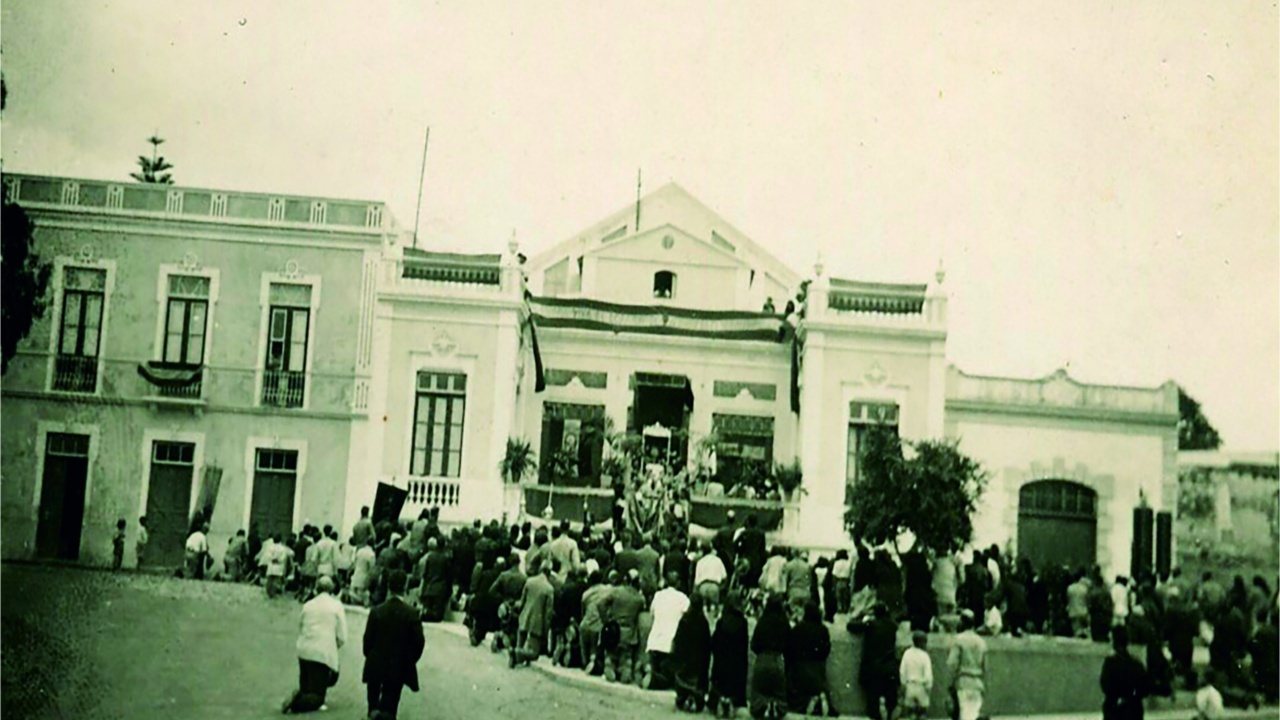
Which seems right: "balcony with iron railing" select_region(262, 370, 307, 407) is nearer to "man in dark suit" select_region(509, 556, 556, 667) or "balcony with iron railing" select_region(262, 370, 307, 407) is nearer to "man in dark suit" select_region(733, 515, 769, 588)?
"man in dark suit" select_region(509, 556, 556, 667)

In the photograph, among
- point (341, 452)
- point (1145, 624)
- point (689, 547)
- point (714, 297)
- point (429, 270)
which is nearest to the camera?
point (1145, 624)

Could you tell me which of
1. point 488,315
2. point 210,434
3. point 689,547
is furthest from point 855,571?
point 210,434

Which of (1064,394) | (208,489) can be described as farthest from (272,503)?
(1064,394)

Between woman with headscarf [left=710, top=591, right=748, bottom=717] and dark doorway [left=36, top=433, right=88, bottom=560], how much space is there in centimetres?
524

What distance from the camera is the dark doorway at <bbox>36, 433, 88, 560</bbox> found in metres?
11.1

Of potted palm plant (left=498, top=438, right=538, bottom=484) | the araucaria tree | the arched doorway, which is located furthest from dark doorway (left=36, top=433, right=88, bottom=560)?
the arched doorway

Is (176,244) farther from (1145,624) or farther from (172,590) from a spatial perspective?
(1145,624)

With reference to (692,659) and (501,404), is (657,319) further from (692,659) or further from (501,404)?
(692,659)

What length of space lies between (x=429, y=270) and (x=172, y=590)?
387 centimetres

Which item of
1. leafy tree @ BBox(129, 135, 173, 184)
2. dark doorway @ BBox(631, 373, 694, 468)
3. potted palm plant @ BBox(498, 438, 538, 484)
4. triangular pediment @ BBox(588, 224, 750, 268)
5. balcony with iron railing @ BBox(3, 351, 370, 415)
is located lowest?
potted palm plant @ BBox(498, 438, 538, 484)

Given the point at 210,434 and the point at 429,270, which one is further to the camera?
the point at 429,270

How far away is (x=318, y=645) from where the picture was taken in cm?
950

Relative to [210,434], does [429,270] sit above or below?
above

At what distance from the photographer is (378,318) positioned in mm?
12688
